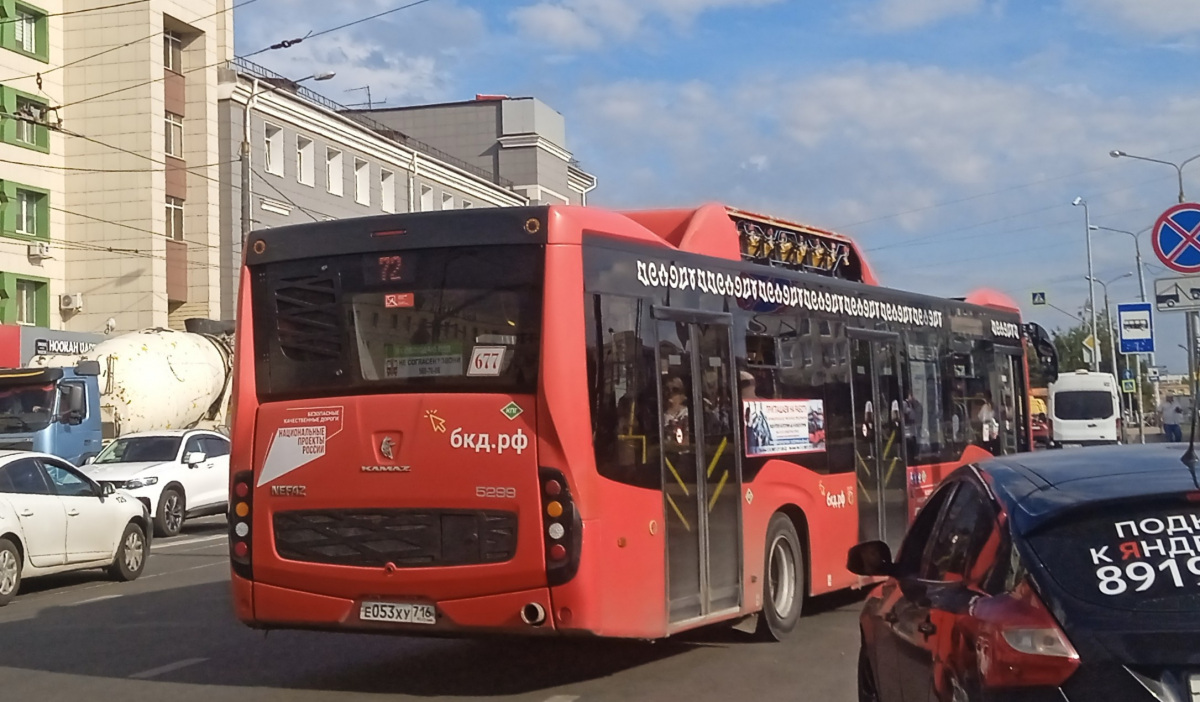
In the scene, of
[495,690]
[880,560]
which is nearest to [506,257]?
[495,690]

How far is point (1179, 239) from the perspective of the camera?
51.2 feet

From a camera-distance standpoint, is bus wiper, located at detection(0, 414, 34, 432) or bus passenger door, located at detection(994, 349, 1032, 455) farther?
bus wiper, located at detection(0, 414, 34, 432)

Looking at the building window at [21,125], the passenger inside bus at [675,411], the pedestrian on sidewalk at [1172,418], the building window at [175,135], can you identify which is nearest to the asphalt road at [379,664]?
the passenger inside bus at [675,411]

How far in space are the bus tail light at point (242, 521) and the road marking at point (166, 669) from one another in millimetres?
1295

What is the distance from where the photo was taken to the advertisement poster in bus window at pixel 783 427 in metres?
11.1

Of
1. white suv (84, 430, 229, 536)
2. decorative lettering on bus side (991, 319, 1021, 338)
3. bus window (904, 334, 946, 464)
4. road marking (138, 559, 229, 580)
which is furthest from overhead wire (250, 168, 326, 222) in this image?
bus window (904, 334, 946, 464)

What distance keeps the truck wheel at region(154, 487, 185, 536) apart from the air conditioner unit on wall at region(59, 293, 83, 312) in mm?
21801

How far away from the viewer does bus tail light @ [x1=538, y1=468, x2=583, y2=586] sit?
28.3 ft

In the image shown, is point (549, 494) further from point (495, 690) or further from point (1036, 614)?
point (1036, 614)

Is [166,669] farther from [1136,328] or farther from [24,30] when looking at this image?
[24,30]

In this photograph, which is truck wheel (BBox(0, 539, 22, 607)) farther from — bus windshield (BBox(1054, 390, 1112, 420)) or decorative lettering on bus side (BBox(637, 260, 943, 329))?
bus windshield (BBox(1054, 390, 1112, 420))

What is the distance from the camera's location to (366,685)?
9.77m

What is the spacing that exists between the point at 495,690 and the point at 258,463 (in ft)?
7.03

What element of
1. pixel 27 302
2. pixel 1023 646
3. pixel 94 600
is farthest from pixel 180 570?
pixel 27 302
